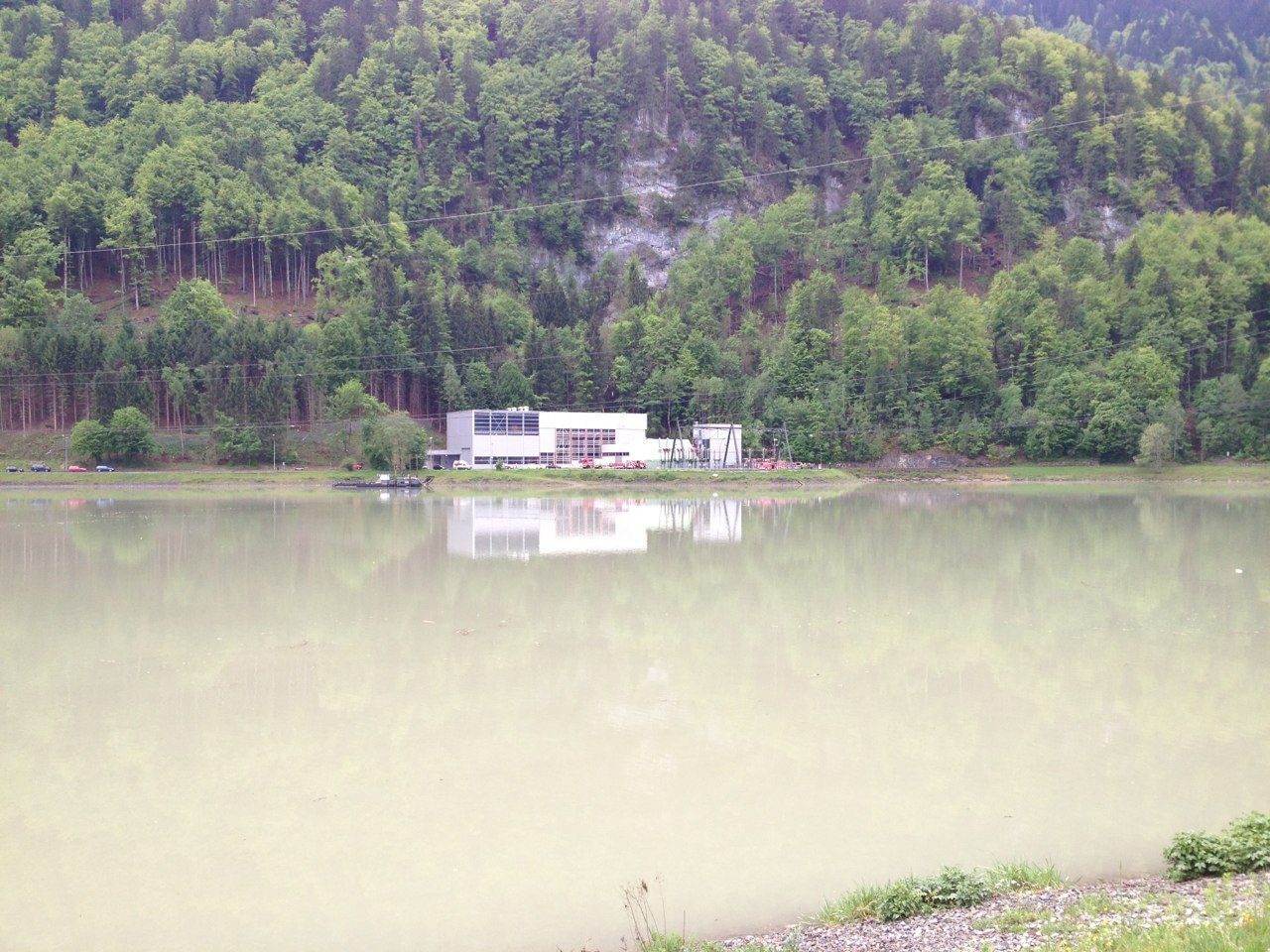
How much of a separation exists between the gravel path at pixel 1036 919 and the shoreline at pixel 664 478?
7010 cm

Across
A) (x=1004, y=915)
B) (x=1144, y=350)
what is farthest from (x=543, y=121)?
(x=1004, y=915)

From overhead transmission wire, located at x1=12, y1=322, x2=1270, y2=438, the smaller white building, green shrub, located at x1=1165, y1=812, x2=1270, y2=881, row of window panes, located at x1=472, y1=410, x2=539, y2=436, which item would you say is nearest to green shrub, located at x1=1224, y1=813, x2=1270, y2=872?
green shrub, located at x1=1165, y1=812, x2=1270, y2=881

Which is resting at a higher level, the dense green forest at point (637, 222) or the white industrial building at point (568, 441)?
the dense green forest at point (637, 222)

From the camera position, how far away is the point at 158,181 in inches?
4870

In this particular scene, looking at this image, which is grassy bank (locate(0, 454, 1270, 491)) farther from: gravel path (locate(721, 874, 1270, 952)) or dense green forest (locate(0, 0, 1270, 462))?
gravel path (locate(721, 874, 1270, 952))

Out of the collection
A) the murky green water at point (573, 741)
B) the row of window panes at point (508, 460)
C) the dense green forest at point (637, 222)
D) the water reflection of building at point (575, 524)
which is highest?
the dense green forest at point (637, 222)

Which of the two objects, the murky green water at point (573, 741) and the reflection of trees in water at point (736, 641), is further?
the reflection of trees in water at point (736, 641)

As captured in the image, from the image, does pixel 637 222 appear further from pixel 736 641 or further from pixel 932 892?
pixel 932 892

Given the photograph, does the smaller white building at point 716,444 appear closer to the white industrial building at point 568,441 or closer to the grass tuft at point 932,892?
the white industrial building at point 568,441

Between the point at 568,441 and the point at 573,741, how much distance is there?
8251cm

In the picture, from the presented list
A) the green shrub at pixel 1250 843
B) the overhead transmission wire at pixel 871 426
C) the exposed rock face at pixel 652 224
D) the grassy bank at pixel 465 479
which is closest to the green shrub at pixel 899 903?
the green shrub at pixel 1250 843

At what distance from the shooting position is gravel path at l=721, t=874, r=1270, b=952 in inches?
291

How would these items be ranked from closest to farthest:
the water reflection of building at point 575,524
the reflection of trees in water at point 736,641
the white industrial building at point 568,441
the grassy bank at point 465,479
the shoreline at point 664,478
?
1. the reflection of trees in water at point 736,641
2. the water reflection of building at point 575,524
3. the grassy bank at point 465,479
4. the shoreline at point 664,478
5. the white industrial building at point 568,441

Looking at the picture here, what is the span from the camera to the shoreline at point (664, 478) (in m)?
76.6
